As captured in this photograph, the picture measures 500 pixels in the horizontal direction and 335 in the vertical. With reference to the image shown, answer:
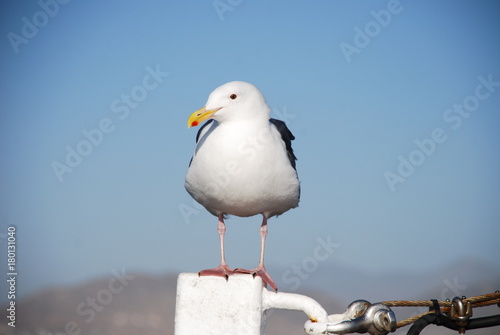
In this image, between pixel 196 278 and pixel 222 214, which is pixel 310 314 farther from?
pixel 222 214

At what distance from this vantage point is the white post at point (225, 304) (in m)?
4.74

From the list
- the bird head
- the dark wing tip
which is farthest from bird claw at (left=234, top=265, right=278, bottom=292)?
the bird head

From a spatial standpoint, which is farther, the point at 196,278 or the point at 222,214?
the point at 222,214

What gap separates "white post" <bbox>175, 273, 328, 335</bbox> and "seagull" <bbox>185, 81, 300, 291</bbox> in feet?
7.61

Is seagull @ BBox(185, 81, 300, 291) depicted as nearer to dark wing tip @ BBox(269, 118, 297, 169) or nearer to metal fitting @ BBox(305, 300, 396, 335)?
dark wing tip @ BBox(269, 118, 297, 169)

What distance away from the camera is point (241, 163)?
24.6 feet

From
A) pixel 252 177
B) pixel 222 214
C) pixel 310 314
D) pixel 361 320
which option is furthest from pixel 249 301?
pixel 222 214

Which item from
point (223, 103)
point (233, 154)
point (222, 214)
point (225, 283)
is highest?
point (223, 103)

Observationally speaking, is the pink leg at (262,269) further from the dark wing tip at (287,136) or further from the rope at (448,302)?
the rope at (448,302)

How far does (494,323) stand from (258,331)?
171cm

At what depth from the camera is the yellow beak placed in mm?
8039

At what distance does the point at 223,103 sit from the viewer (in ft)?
26.9

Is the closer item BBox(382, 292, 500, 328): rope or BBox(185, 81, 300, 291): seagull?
BBox(382, 292, 500, 328): rope

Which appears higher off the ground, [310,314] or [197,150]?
[197,150]
